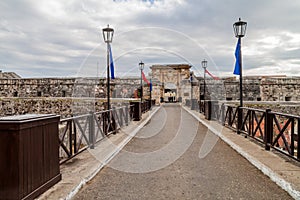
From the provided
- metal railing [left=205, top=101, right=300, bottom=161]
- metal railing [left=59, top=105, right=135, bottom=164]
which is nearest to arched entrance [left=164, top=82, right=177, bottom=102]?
metal railing [left=205, top=101, right=300, bottom=161]

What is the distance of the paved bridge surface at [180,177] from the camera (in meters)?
3.95

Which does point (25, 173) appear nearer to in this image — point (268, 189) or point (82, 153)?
point (82, 153)

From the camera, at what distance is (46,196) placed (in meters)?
3.62

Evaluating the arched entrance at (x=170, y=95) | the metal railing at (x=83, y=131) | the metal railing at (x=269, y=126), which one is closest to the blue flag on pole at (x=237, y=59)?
the metal railing at (x=269, y=126)

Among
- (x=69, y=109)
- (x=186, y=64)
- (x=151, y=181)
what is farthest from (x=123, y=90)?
(x=151, y=181)

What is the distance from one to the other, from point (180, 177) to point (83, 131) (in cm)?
286

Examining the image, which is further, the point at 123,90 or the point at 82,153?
the point at 123,90

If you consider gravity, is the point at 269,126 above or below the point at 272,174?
above

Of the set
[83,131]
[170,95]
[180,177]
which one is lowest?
[180,177]

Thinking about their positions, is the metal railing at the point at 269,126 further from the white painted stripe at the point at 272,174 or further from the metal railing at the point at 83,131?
the metal railing at the point at 83,131

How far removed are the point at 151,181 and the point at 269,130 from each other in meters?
3.64

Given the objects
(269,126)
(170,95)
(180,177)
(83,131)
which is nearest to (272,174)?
(180,177)

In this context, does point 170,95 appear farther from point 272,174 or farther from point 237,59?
point 272,174

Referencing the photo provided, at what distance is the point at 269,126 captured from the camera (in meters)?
6.50
